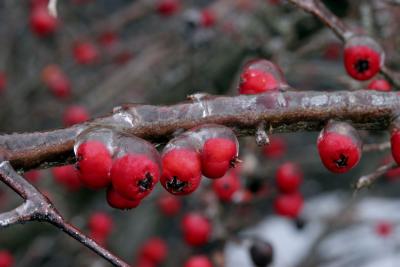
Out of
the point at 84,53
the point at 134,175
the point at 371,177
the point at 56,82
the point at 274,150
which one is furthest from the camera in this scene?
the point at 84,53

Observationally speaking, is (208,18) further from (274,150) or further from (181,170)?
(181,170)

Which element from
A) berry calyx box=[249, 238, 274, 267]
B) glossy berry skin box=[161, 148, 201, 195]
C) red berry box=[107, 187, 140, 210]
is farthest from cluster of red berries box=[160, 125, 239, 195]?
berry calyx box=[249, 238, 274, 267]

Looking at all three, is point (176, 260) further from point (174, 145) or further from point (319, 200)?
point (174, 145)

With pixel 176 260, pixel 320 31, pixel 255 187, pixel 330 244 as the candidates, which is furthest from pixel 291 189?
pixel 330 244

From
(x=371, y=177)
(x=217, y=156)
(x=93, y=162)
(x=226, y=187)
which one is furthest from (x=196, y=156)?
(x=226, y=187)


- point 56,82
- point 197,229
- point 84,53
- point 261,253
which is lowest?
point 261,253

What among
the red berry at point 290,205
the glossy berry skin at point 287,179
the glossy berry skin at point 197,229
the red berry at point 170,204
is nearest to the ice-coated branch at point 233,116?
the glossy berry skin at point 197,229
